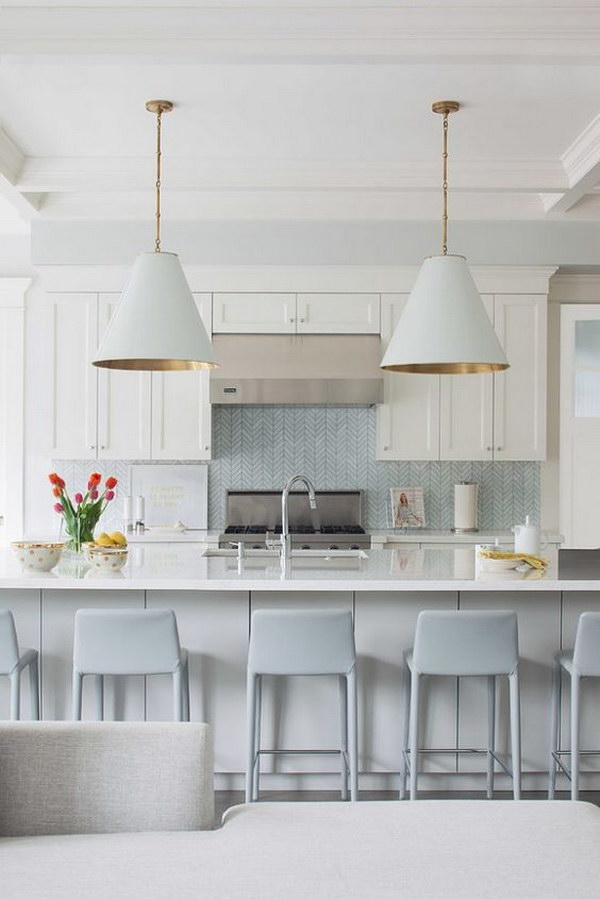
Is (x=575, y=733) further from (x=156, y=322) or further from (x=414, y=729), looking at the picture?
(x=156, y=322)

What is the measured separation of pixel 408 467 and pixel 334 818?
419 cm

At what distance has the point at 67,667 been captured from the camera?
11.4ft

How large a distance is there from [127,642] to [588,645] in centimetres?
160

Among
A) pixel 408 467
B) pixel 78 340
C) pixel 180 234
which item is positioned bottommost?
pixel 408 467

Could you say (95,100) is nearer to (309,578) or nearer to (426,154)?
(426,154)

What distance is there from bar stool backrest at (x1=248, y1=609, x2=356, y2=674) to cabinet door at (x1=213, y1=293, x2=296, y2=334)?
2771 millimetres

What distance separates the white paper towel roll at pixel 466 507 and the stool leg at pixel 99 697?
295 centimetres

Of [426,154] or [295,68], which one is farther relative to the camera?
[426,154]

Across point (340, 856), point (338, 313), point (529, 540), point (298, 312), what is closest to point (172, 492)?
point (298, 312)

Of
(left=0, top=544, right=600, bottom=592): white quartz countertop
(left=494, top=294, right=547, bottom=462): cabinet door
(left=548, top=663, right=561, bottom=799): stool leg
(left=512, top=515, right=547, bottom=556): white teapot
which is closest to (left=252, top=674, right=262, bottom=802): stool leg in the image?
(left=0, top=544, right=600, bottom=592): white quartz countertop

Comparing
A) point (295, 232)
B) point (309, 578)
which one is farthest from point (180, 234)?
point (309, 578)

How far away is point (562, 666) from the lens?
Answer: 3320mm

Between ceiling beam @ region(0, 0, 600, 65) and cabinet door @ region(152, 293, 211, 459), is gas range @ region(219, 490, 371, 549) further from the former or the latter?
ceiling beam @ region(0, 0, 600, 65)

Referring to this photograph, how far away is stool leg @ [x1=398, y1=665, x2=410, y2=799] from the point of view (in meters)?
3.37
